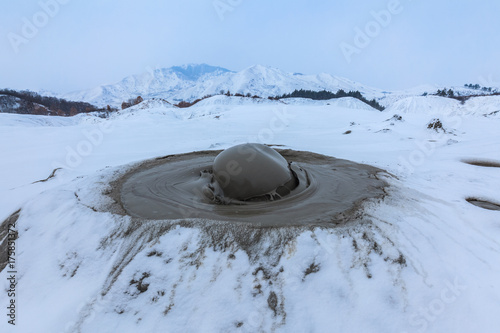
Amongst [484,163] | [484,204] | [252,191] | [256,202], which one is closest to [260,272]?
[256,202]

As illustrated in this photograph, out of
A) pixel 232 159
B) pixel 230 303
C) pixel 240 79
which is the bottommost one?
pixel 230 303

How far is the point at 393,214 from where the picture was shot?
10.2 ft

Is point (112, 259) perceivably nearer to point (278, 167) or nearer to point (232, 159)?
point (232, 159)

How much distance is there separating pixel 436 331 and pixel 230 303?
1.66 metres

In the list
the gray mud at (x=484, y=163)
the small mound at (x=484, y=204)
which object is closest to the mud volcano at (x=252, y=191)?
the small mound at (x=484, y=204)

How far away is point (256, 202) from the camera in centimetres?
364

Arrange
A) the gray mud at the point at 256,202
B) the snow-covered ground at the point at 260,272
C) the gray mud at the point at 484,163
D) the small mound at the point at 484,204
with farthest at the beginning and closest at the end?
the gray mud at the point at 484,163 → the small mound at the point at 484,204 → the gray mud at the point at 256,202 → the snow-covered ground at the point at 260,272

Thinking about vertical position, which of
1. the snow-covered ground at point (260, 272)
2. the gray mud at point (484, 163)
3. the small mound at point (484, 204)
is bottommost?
the snow-covered ground at point (260, 272)

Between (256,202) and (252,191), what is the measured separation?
22 centimetres

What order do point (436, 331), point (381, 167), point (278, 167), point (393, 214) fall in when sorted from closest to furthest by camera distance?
point (436, 331)
point (393, 214)
point (278, 167)
point (381, 167)

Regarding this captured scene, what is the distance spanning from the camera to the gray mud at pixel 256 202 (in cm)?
304

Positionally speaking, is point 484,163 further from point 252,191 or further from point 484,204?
point 252,191

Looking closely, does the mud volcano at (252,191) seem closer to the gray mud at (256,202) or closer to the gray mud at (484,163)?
the gray mud at (256,202)

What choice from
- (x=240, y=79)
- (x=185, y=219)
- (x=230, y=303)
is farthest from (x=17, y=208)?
(x=240, y=79)
